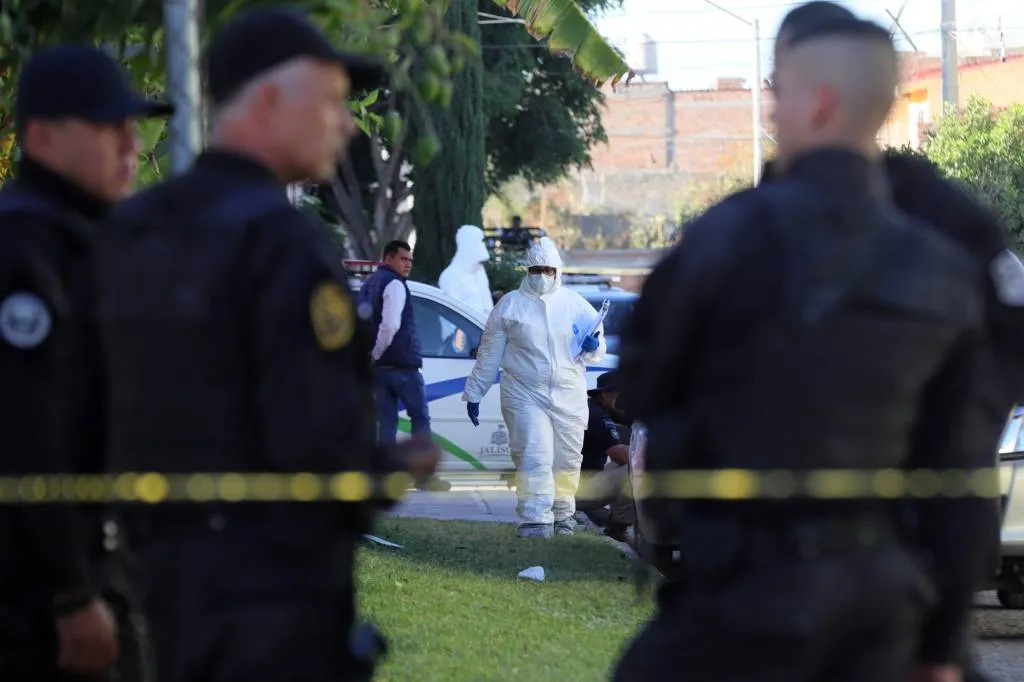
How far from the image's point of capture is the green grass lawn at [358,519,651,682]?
7.43 metres

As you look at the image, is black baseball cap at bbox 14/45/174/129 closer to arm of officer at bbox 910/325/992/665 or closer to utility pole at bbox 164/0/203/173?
utility pole at bbox 164/0/203/173

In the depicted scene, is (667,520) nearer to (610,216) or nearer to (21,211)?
(21,211)

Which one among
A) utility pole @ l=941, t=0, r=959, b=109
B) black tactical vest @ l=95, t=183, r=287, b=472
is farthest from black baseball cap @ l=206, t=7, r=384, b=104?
utility pole @ l=941, t=0, r=959, b=109

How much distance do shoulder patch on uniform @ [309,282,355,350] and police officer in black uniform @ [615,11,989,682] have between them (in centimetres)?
55

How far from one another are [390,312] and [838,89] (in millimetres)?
8447

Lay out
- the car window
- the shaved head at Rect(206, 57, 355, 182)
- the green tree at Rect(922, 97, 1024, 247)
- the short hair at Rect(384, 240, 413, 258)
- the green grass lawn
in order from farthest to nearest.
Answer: the green tree at Rect(922, 97, 1024, 247)
the car window
the short hair at Rect(384, 240, 413, 258)
the green grass lawn
the shaved head at Rect(206, 57, 355, 182)

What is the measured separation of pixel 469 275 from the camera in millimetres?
18672

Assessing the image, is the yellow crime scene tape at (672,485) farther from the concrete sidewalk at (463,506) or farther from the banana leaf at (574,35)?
the concrete sidewalk at (463,506)

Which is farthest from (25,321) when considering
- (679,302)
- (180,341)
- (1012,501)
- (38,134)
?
(1012,501)

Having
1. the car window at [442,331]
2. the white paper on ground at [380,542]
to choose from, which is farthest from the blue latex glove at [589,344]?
the car window at [442,331]

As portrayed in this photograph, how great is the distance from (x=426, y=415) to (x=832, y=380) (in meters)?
9.34

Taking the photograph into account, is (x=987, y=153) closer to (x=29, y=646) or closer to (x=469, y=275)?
(x=469, y=275)

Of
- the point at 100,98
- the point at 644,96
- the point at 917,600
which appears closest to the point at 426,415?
the point at 100,98

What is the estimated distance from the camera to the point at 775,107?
3.37 meters
